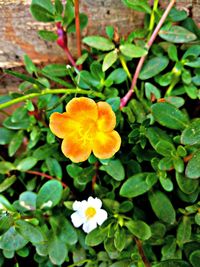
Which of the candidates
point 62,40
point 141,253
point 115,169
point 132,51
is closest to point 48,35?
point 62,40

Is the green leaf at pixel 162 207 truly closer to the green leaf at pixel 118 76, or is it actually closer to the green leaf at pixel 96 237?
the green leaf at pixel 96 237

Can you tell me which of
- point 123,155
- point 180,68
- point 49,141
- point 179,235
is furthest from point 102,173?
point 180,68

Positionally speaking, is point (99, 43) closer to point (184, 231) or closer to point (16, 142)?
point (16, 142)

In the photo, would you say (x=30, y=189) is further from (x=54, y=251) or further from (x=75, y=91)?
(x=75, y=91)

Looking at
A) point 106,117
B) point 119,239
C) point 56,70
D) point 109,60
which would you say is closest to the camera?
point 106,117

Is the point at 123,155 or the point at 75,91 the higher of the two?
the point at 75,91

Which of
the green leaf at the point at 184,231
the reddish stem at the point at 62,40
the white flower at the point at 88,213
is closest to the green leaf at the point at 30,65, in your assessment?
the reddish stem at the point at 62,40

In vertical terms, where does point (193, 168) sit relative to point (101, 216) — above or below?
above

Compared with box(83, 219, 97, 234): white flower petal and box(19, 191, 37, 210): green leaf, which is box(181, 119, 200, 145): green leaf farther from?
box(19, 191, 37, 210): green leaf
